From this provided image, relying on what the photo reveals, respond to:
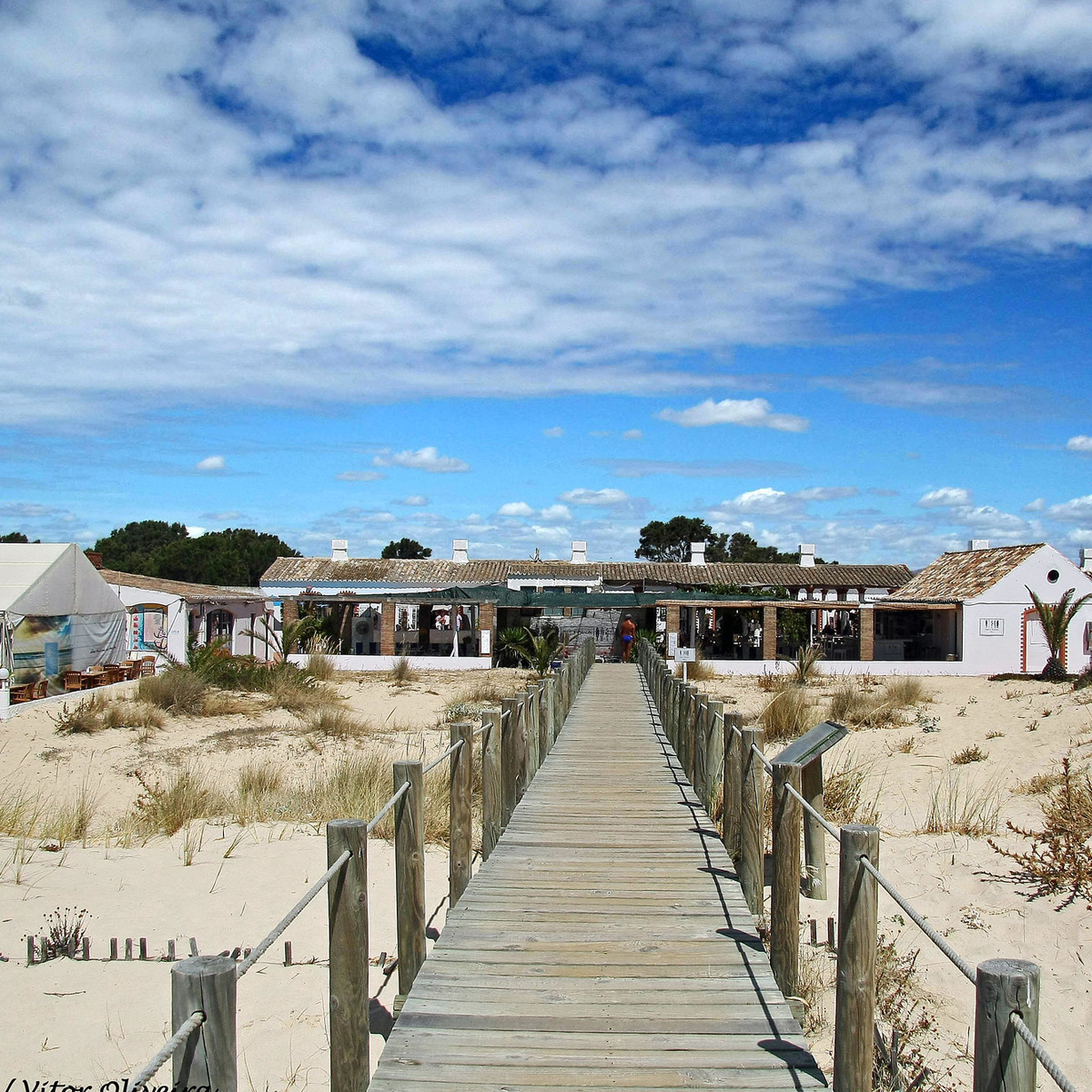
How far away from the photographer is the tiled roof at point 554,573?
43.4m

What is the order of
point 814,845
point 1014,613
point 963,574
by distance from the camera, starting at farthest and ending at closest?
point 963,574 < point 1014,613 < point 814,845

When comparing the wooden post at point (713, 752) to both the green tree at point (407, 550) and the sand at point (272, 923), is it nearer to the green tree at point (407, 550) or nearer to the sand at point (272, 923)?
the sand at point (272, 923)

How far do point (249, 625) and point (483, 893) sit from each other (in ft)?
105

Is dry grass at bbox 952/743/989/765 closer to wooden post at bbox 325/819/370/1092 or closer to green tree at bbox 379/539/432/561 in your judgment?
wooden post at bbox 325/819/370/1092

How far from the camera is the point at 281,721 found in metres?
20.1

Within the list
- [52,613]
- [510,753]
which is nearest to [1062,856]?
[510,753]

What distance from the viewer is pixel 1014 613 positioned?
107 ft

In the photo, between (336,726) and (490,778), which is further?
(336,726)

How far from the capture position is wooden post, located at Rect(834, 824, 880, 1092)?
4098 mm

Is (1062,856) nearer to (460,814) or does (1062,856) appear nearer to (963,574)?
(460,814)

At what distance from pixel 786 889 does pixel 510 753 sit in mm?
4072

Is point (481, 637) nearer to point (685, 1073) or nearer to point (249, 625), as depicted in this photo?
point (249, 625)

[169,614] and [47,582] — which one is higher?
[47,582]

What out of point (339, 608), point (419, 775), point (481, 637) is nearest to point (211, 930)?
point (419, 775)
